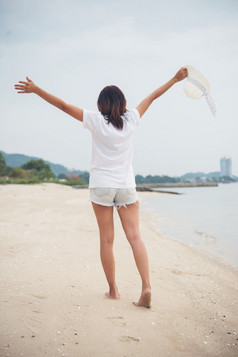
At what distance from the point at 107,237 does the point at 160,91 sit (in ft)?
5.11

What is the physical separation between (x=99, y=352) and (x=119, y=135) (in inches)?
69.3

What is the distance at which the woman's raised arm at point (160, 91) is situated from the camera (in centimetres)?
304

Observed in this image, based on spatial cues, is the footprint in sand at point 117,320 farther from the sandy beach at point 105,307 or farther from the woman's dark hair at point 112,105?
the woman's dark hair at point 112,105

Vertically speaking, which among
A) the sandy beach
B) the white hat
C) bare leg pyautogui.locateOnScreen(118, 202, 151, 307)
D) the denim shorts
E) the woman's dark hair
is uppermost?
the white hat

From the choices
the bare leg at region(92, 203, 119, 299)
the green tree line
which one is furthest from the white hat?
the green tree line

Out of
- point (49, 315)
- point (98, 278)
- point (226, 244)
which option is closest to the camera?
point (49, 315)

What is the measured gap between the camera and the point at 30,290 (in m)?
3.16

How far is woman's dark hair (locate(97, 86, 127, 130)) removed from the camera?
2865 millimetres

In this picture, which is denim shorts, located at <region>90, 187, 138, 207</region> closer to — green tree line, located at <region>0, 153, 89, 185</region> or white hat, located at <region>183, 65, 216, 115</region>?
white hat, located at <region>183, 65, 216, 115</region>

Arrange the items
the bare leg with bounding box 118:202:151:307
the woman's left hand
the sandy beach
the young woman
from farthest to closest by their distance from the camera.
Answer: the woman's left hand → the bare leg with bounding box 118:202:151:307 → the young woman → the sandy beach

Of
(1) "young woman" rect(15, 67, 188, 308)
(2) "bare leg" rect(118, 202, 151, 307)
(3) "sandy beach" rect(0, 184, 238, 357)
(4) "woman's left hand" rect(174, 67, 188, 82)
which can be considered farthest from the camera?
(4) "woman's left hand" rect(174, 67, 188, 82)

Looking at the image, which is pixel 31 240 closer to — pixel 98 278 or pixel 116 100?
pixel 98 278

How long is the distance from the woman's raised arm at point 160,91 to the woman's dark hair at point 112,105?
19 centimetres

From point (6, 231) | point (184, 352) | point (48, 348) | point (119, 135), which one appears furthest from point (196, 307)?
point (6, 231)
